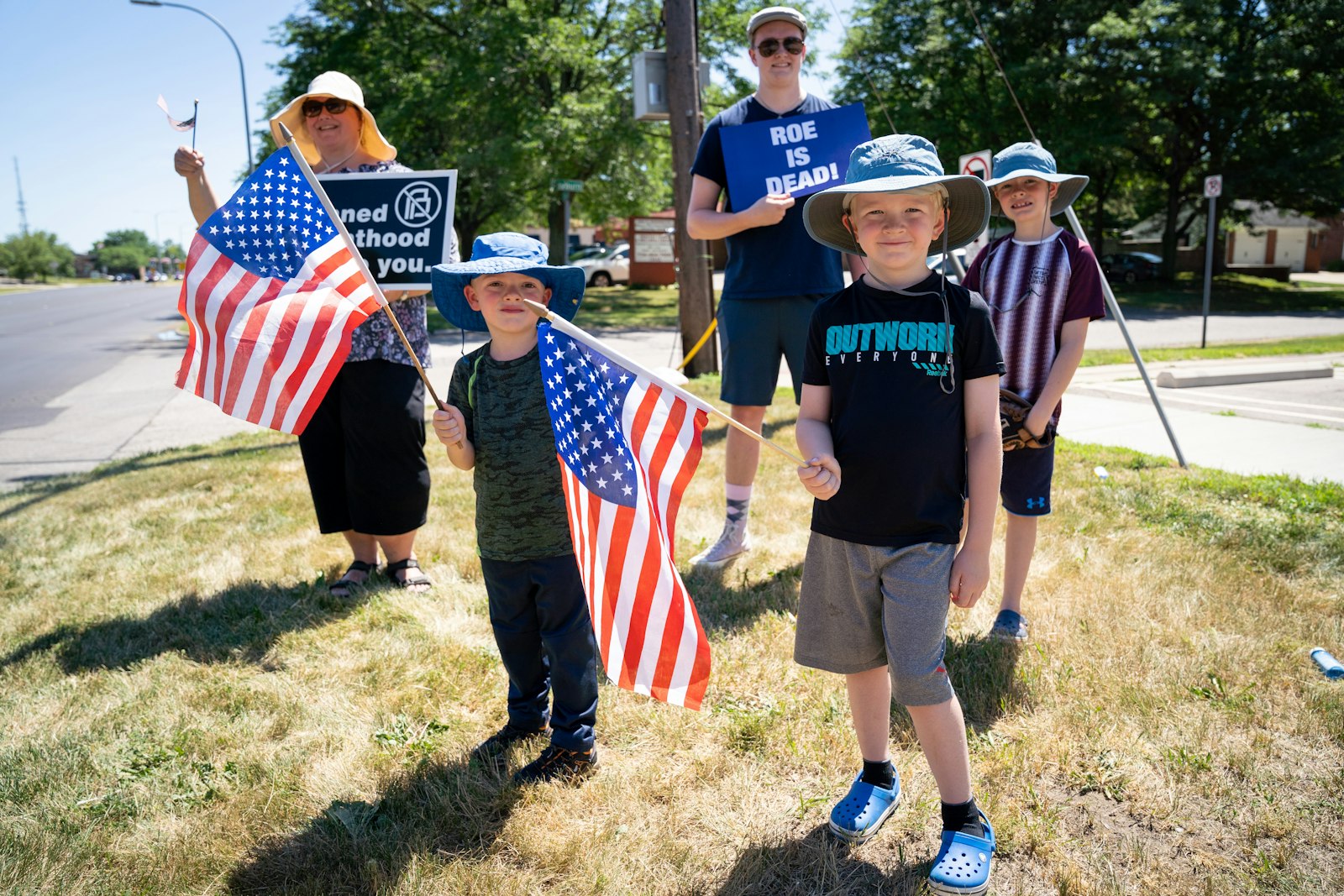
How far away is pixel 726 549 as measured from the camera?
14.6 feet

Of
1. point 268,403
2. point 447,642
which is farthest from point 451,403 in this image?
point 447,642

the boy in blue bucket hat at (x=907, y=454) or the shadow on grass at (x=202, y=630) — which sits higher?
the boy in blue bucket hat at (x=907, y=454)

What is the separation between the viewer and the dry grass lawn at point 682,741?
7.66ft

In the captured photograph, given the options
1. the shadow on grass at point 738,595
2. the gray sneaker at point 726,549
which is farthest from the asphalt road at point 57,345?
the shadow on grass at point 738,595

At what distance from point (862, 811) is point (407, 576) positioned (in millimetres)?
2648

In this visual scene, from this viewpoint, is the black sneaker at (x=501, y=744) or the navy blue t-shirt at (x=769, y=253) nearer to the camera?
the black sneaker at (x=501, y=744)

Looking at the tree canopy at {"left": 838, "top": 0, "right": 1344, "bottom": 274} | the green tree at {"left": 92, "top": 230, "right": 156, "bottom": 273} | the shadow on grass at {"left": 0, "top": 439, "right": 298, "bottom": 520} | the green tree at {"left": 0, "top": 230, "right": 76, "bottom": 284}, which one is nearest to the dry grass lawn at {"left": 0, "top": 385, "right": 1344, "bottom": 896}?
the shadow on grass at {"left": 0, "top": 439, "right": 298, "bottom": 520}

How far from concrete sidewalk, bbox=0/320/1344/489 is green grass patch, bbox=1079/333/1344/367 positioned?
0.66 metres

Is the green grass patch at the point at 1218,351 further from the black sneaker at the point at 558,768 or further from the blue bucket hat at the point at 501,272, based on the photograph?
the black sneaker at the point at 558,768

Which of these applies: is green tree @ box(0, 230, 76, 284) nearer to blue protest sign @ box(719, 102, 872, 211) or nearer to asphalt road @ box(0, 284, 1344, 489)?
asphalt road @ box(0, 284, 1344, 489)

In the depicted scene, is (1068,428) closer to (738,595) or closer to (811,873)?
(738,595)

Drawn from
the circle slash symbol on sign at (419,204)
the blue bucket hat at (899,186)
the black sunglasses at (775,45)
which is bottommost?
the blue bucket hat at (899,186)

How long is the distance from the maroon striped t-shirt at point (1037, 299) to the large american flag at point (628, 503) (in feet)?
4.92

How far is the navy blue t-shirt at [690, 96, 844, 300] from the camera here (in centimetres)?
405
